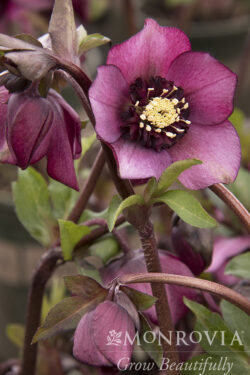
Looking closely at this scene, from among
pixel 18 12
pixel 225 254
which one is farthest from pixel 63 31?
pixel 18 12

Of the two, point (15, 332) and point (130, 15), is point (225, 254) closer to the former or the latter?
point (15, 332)

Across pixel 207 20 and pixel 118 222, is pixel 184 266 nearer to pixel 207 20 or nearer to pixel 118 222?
pixel 118 222

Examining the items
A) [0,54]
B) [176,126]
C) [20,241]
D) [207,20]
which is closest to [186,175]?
[176,126]

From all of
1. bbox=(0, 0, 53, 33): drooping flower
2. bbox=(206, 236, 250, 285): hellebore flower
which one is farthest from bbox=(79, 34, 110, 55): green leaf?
bbox=(0, 0, 53, 33): drooping flower

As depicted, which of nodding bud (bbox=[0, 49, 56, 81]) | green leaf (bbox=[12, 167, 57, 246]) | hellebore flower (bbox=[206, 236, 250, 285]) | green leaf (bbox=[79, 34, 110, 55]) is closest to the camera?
nodding bud (bbox=[0, 49, 56, 81])

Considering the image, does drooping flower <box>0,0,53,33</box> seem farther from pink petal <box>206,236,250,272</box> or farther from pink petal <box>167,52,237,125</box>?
pink petal <box>167,52,237,125</box>

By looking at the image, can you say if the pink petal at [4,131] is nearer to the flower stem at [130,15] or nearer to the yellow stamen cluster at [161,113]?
the yellow stamen cluster at [161,113]
